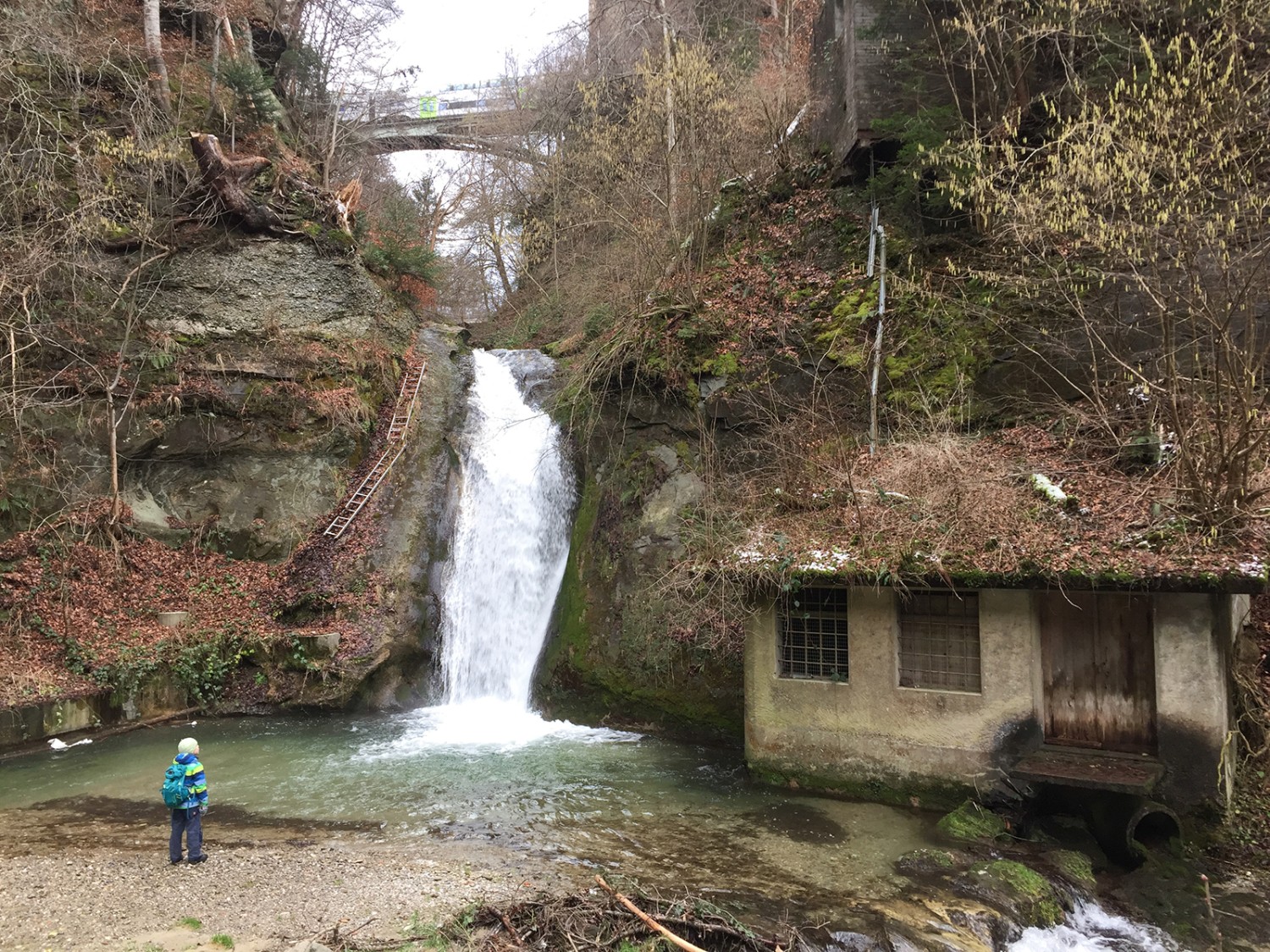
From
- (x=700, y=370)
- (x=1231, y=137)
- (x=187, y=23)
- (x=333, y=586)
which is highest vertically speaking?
(x=187, y=23)

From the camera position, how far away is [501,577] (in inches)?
617

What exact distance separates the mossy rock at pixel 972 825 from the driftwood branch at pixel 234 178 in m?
19.2

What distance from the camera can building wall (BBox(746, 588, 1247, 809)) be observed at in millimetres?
7348

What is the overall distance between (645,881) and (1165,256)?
9.45 meters

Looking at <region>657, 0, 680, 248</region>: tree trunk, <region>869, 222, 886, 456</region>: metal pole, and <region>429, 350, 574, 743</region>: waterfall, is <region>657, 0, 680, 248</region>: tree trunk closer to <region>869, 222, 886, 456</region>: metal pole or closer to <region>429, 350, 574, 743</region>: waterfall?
<region>869, 222, 886, 456</region>: metal pole

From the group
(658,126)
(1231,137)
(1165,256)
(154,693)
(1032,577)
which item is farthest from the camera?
(658,126)

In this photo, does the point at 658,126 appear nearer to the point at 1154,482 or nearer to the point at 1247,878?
the point at 1154,482

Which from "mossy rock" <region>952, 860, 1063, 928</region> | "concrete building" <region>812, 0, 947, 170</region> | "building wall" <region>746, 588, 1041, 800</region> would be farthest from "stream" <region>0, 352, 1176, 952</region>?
"concrete building" <region>812, 0, 947, 170</region>

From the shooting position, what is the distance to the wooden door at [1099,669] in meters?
7.87

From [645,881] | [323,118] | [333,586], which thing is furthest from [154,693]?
[323,118]

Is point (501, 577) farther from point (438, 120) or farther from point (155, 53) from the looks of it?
point (438, 120)

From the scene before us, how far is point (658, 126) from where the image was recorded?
701 inches

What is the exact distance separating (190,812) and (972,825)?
305 inches

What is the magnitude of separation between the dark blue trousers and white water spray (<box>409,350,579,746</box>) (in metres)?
4.91
